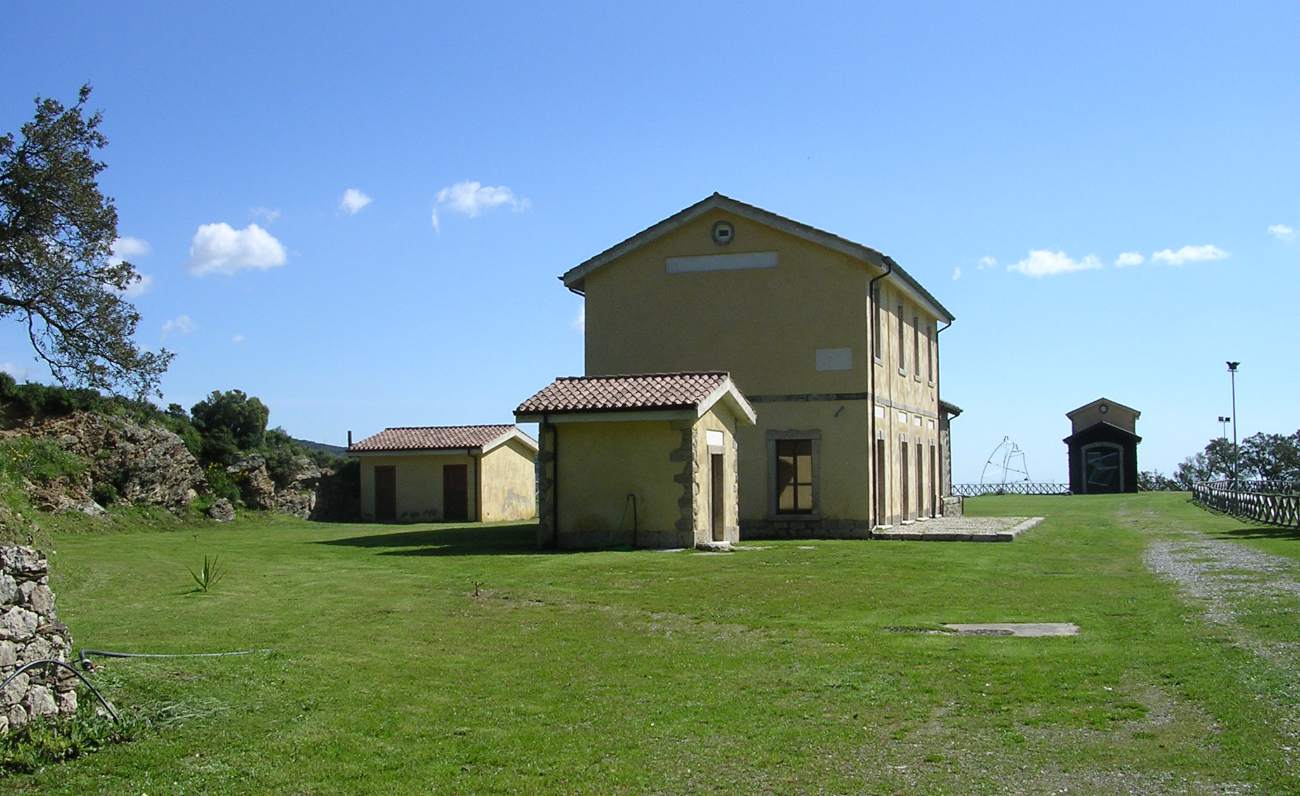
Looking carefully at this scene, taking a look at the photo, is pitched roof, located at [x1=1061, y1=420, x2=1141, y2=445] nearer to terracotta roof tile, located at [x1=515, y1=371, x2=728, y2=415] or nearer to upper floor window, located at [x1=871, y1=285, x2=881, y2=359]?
upper floor window, located at [x1=871, y1=285, x2=881, y2=359]

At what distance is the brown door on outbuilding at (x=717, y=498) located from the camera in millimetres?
23047

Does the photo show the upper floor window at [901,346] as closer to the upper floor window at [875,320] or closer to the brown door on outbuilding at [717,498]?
the upper floor window at [875,320]

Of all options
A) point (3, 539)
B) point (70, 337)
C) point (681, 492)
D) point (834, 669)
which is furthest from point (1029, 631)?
point (70, 337)

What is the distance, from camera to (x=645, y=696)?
8.69 metres

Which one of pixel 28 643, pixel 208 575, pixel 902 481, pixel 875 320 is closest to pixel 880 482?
pixel 902 481

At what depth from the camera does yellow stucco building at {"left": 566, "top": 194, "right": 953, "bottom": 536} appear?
2652 centimetres

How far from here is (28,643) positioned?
7387mm

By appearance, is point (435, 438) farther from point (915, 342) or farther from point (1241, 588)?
point (1241, 588)

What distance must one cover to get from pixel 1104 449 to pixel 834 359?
127ft

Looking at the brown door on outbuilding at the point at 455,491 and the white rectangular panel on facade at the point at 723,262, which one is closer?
the white rectangular panel on facade at the point at 723,262

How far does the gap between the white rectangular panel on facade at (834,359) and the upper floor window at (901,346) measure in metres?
4.28

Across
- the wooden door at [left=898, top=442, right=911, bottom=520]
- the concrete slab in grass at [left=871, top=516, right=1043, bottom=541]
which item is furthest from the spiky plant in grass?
the wooden door at [left=898, top=442, right=911, bottom=520]

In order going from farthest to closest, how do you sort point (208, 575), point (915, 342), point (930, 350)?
point (930, 350), point (915, 342), point (208, 575)

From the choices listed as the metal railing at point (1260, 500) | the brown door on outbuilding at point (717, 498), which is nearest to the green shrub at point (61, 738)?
the brown door on outbuilding at point (717, 498)
